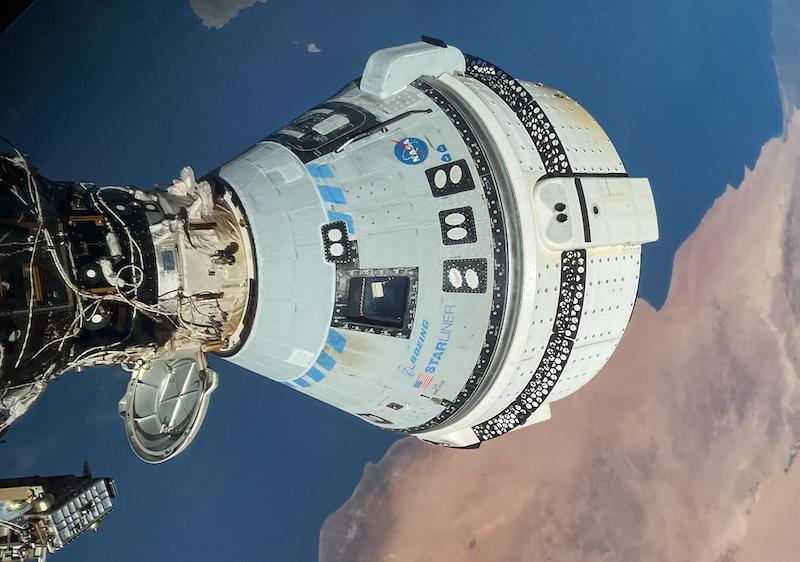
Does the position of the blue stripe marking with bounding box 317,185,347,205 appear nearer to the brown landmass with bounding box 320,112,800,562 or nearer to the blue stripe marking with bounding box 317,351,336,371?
the blue stripe marking with bounding box 317,351,336,371

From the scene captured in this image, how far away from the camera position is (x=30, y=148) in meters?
6.55

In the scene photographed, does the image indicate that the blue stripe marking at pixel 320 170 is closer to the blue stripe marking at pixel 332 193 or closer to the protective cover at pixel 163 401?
the blue stripe marking at pixel 332 193

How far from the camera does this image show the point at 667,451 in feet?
27.1

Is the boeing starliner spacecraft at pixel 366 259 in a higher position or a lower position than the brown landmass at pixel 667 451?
higher

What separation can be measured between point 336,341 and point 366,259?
0.59 meters

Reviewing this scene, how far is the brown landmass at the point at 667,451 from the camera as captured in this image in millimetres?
7914

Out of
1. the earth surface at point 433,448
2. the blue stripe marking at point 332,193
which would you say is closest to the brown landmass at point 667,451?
the earth surface at point 433,448

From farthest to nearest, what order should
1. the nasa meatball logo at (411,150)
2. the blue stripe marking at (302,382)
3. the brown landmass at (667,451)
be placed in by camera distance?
the brown landmass at (667,451), the blue stripe marking at (302,382), the nasa meatball logo at (411,150)

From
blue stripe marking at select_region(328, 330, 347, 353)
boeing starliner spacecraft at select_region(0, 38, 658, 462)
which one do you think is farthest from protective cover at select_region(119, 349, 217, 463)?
blue stripe marking at select_region(328, 330, 347, 353)

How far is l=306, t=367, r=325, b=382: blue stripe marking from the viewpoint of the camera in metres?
4.18

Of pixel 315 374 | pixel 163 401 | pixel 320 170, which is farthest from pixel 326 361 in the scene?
pixel 163 401

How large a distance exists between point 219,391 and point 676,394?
19.7 feet

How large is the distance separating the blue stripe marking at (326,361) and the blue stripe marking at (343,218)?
0.84m

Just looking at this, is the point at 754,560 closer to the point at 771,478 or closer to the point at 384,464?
the point at 771,478
